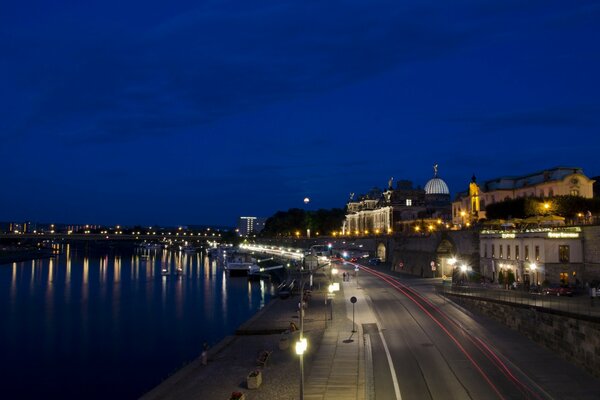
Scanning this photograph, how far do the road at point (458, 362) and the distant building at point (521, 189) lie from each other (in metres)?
54.5

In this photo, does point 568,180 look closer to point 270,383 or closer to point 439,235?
point 439,235

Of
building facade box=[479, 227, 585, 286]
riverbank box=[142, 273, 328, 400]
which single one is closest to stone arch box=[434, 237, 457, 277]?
building facade box=[479, 227, 585, 286]

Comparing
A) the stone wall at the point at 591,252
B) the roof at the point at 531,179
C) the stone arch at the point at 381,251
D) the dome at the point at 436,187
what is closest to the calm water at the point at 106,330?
the stone arch at the point at 381,251

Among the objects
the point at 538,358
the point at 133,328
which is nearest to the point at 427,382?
the point at 538,358

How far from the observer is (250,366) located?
36188mm

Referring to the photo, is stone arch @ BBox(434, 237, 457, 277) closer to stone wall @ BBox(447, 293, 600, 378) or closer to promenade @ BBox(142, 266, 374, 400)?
promenade @ BBox(142, 266, 374, 400)

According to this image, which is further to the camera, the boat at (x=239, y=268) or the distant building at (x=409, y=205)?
the distant building at (x=409, y=205)

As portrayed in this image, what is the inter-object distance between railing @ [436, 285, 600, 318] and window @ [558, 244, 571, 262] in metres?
4.91

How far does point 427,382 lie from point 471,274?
45.0 m

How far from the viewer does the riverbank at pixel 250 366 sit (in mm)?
30359

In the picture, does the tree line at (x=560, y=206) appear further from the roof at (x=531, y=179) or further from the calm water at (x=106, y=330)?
the calm water at (x=106, y=330)

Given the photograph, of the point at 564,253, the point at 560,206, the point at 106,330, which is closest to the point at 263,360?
the point at 564,253

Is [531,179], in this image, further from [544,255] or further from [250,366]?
[250,366]

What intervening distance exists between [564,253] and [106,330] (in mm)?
48531
